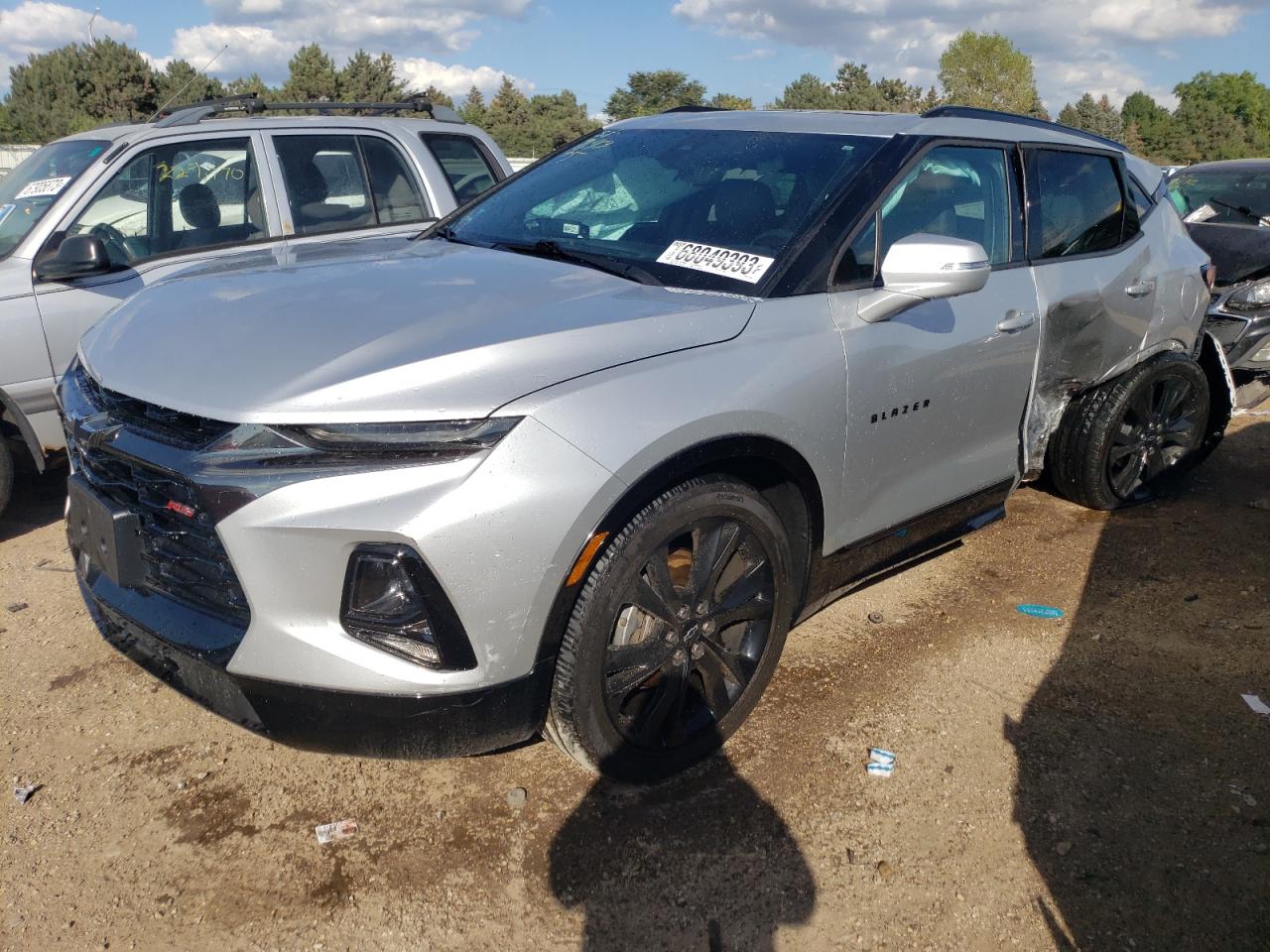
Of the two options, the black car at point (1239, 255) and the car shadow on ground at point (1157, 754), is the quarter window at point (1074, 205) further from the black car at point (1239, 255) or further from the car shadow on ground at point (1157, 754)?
the black car at point (1239, 255)

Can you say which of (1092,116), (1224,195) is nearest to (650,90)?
Result: (1092,116)

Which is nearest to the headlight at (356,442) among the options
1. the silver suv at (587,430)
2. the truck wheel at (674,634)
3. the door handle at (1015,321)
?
the silver suv at (587,430)

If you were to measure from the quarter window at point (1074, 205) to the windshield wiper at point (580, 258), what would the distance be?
168 cm

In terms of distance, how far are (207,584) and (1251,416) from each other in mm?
6956

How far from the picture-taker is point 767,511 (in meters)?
2.79

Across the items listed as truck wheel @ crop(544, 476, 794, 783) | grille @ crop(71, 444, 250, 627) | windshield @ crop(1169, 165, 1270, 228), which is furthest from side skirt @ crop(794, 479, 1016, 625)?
windshield @ crop(1169, 165, 1270, 228)

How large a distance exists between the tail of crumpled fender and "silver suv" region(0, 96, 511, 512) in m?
3.96

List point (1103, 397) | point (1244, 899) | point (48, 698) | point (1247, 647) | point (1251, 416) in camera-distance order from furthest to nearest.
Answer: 1. point (1251, 416)
2. point (1103, 397)
3. point (1247, 647)
4. point (48, 698)
5. point (1244, 899)

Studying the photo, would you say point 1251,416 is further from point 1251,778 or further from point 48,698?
point 48,698

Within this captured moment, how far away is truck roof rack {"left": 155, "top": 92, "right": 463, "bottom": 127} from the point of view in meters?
5.27

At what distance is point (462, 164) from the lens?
6094mm

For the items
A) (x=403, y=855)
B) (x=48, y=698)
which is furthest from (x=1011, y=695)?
(x=48, y=698)

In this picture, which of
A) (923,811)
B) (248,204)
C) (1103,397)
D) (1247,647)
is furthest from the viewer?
(248,204)

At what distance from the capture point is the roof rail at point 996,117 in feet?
11.7
